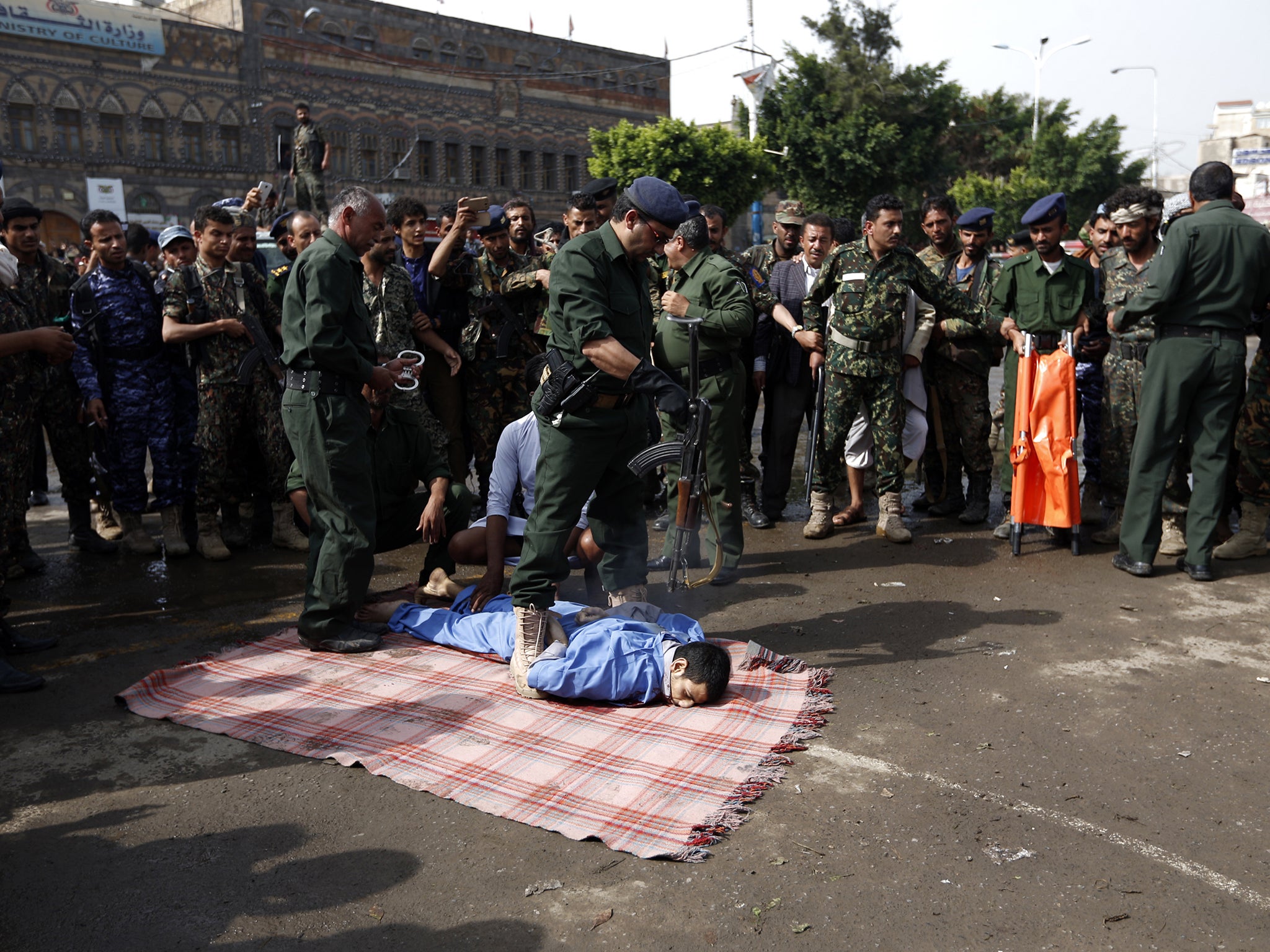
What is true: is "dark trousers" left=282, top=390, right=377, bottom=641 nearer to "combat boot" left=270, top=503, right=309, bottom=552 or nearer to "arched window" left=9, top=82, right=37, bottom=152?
"combat boot" left=270, top=503, right=309, bottom=552

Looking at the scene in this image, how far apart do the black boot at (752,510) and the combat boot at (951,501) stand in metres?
1.27

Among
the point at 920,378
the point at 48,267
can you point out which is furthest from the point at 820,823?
the point at 48,267

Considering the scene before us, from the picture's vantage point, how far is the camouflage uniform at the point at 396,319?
21.3 feet

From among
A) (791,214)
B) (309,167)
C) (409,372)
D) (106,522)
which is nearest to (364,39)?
(309,167)

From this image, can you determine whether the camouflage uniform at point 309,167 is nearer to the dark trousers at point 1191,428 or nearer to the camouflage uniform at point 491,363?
the camouflage uniform at point 491,363

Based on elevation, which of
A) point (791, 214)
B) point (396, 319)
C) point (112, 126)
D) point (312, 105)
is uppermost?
point (312, 105)

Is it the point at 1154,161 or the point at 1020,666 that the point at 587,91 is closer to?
the point at 1154,161

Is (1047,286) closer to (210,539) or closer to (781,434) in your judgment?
(781,434)

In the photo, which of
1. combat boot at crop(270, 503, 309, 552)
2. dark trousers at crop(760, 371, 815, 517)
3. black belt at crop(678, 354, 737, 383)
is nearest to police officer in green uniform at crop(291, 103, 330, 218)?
combat boot at crop(270, 503, 309, 552)

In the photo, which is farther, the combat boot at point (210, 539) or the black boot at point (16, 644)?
the combat boot at point (210, 539)

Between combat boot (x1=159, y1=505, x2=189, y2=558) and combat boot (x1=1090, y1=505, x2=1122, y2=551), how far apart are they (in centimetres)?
599

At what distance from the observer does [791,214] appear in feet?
25.8

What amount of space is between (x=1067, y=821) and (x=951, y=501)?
4438 millimetres

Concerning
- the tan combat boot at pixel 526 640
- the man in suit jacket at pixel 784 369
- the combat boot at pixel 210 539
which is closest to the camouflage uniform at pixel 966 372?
the man in suit jacket at pixel 784 369
